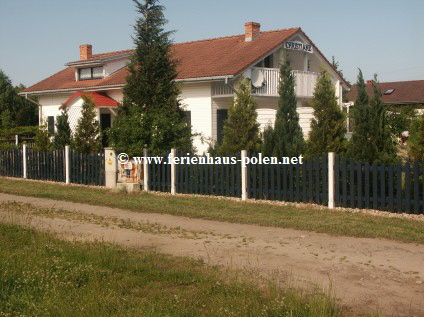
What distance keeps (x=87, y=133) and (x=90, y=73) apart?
31.5 feet

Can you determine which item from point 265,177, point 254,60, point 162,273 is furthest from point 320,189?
point 254,60

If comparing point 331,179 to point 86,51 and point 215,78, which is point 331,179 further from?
point 86,51

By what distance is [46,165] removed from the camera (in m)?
21.3

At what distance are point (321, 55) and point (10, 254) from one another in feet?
75.9

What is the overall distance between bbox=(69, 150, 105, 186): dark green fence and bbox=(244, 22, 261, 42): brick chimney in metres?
11.1

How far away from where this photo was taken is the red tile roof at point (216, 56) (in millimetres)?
23578

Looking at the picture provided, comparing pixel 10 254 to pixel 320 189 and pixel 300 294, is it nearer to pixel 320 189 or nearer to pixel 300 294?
pixel 300 294

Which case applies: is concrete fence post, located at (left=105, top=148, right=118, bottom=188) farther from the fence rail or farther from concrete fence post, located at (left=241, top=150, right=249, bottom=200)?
concrete fence post, located at (left=241, top=150, right=249, bottom=200)

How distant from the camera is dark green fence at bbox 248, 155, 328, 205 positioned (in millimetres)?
13445

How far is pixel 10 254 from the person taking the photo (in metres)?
7.83

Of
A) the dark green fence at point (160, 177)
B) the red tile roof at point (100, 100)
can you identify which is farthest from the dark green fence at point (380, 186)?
the red tile roof at point (100, 100)

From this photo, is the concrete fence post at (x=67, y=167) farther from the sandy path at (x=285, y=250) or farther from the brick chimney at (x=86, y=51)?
the brick chimney at (x=86, y=51)

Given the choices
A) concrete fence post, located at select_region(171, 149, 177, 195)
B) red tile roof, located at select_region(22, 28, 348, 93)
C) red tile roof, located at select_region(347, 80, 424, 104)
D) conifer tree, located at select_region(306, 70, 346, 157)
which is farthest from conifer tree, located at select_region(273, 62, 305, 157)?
red tile roof, located at select_region(347, 80, 424, 104)

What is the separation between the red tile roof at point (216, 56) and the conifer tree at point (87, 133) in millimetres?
3943
